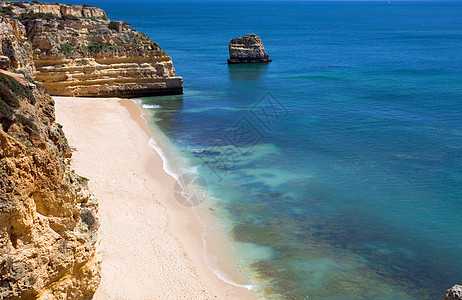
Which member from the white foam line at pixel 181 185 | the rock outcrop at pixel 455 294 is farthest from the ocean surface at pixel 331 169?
the rock outcrop at pixel 455 294

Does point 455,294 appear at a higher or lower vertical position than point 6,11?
lower

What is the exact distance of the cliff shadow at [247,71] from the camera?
6831 centimetres

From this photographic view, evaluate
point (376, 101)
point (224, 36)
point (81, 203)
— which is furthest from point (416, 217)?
point (224, 36)

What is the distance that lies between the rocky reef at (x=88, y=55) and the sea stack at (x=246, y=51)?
2855 cm

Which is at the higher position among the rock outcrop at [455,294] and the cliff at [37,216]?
the cliff at [37,216]

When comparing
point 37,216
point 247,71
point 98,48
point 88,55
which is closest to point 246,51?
point 247,71

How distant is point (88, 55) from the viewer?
4753 centimetres

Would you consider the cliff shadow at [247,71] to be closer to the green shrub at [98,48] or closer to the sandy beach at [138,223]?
the green shrub at [98,48]

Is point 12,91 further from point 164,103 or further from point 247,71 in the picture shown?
point 247,71

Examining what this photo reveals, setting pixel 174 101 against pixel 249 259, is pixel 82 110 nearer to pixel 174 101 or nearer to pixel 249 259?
pixel 174 101

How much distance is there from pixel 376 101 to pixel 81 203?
42423 mm

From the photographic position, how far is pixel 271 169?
107ft

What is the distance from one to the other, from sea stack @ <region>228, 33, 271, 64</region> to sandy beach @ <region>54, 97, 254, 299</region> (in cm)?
4337

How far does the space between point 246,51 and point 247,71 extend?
335 inches
